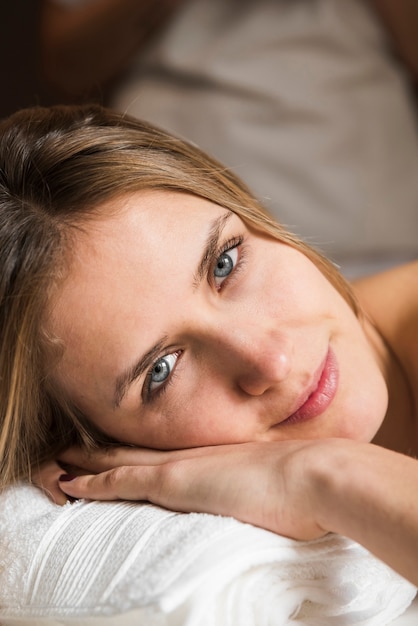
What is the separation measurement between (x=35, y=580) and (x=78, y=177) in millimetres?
461

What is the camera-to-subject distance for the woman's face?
37.8 inches

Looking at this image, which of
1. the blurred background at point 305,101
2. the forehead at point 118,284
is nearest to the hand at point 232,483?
the forehead at point 118,284

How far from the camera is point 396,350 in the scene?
4.11 feet

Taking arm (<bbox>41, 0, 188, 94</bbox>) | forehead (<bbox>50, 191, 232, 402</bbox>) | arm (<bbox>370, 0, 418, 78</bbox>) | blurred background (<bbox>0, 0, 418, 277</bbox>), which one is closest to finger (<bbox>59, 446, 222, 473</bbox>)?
forehead (<bbox>50, 191, 232, 402</bbox>)

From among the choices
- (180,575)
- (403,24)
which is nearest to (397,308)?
(180,575)

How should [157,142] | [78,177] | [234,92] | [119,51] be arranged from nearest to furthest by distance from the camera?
[78,177]
[157,142]
[234,92]
[119,51]

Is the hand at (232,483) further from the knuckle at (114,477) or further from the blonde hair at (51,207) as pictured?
the blonde hair at (51,207)

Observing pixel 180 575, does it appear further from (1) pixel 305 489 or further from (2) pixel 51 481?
(2) pixel 51 481

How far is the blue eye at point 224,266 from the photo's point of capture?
1.02 metres

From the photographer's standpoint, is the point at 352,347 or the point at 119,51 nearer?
the point at 352,347

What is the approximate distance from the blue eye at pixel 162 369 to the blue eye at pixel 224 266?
10 centimetres

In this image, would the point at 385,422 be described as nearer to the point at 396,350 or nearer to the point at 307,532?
the point at 396,350

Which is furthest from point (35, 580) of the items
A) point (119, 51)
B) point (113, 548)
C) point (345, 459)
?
point (119, 51)

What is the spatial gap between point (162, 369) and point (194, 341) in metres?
0.05
